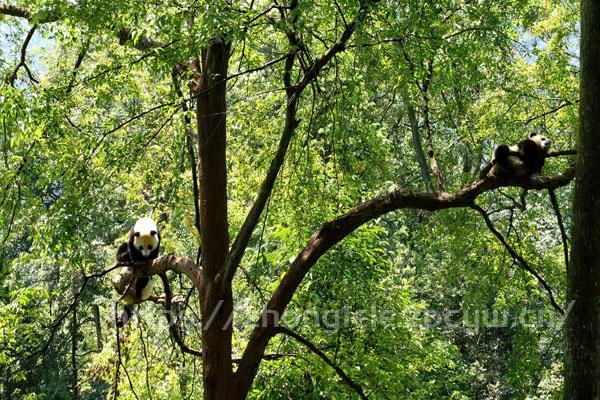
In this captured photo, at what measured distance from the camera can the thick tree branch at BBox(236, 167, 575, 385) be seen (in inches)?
156

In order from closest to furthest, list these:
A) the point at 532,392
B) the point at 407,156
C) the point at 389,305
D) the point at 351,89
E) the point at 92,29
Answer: the point at 351,89 < the point at 92,29 < the point at 389,305 < the point at 532,392 < the point at 407,156

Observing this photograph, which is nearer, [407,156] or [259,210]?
[259,210]

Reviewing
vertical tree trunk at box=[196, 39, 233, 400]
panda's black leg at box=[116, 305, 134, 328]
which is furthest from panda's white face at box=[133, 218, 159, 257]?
Answer: vertical tree trunk at box=[196, 39, 233, 400]

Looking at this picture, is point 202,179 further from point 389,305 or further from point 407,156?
point 407,156

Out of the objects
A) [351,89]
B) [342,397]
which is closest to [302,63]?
[351,89]

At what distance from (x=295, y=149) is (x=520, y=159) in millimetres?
1614

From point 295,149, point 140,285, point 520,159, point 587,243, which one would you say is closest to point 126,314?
point 140,285

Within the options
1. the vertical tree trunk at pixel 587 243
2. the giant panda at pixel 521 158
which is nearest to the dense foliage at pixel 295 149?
the giant panda at pixel 521 158

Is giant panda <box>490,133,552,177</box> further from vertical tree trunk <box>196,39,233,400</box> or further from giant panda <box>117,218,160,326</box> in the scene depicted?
giant panda <box>117,218,160,326</box>

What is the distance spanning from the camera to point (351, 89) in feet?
12.5

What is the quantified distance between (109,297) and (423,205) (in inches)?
562

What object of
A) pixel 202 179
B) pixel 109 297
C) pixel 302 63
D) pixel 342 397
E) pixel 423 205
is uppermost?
pixel 109 297

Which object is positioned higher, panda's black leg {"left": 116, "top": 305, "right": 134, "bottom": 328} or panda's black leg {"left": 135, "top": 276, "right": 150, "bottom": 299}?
panda's black leg {"left": 135, "top": 276, "right": 150, "bottom": 299}

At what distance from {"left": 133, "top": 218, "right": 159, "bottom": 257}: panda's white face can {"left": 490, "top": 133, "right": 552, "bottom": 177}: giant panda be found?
2555mm
